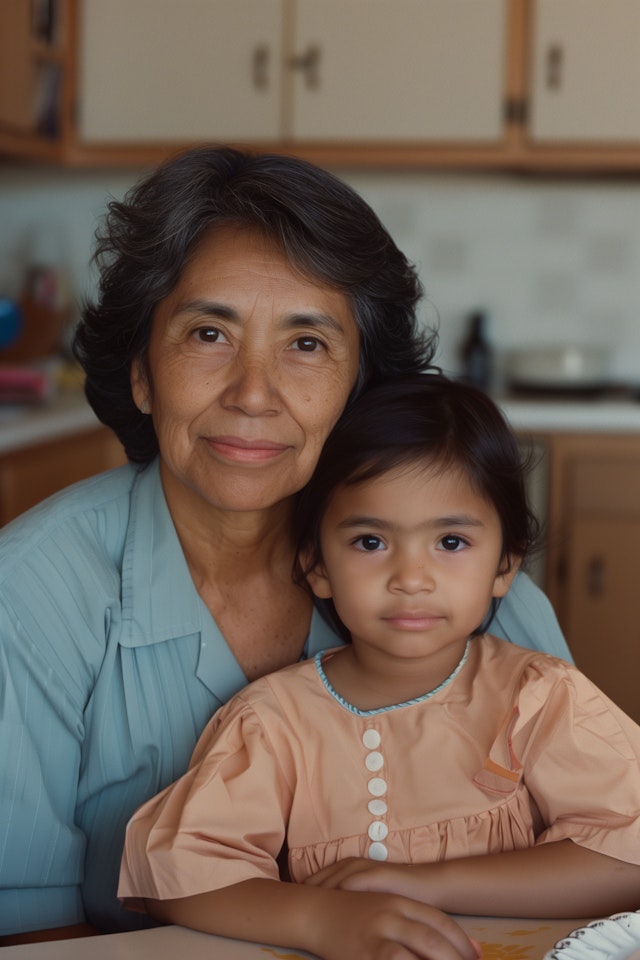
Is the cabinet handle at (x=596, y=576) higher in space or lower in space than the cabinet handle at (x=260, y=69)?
lower

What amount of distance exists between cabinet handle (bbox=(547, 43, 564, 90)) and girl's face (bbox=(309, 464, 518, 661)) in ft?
8.08

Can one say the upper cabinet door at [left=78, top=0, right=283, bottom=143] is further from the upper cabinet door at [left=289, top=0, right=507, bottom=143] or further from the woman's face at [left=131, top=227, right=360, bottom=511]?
the woman's face at [left=131, top=227, right=360, bottom=511]

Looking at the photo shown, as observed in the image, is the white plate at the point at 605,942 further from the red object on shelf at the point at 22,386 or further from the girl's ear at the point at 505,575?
the red object on shelf at the point at 22,386

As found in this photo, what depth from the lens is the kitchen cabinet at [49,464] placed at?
2.68 meters

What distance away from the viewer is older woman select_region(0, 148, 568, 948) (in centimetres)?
126

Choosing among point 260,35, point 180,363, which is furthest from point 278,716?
point 260,35

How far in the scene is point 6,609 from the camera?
49.2 inches

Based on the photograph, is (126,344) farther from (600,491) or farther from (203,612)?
(600,491)

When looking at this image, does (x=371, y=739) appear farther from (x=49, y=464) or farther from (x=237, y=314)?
(x=49, y=464)

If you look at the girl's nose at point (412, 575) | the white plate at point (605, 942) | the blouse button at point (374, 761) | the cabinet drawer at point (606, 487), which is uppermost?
the girl's nose at point (412, 575)

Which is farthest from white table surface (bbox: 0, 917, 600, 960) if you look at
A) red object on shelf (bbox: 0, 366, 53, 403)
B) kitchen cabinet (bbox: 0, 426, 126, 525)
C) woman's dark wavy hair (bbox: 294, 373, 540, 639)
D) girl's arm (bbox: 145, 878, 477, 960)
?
red object on shelf (bbox: 0, 366, 53, 403)

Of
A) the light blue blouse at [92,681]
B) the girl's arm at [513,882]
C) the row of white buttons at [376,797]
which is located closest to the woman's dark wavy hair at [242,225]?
the light blue blouse at [92,681]

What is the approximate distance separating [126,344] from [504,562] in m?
0.49

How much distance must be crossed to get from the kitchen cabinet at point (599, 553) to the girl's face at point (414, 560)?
2.04 meters
